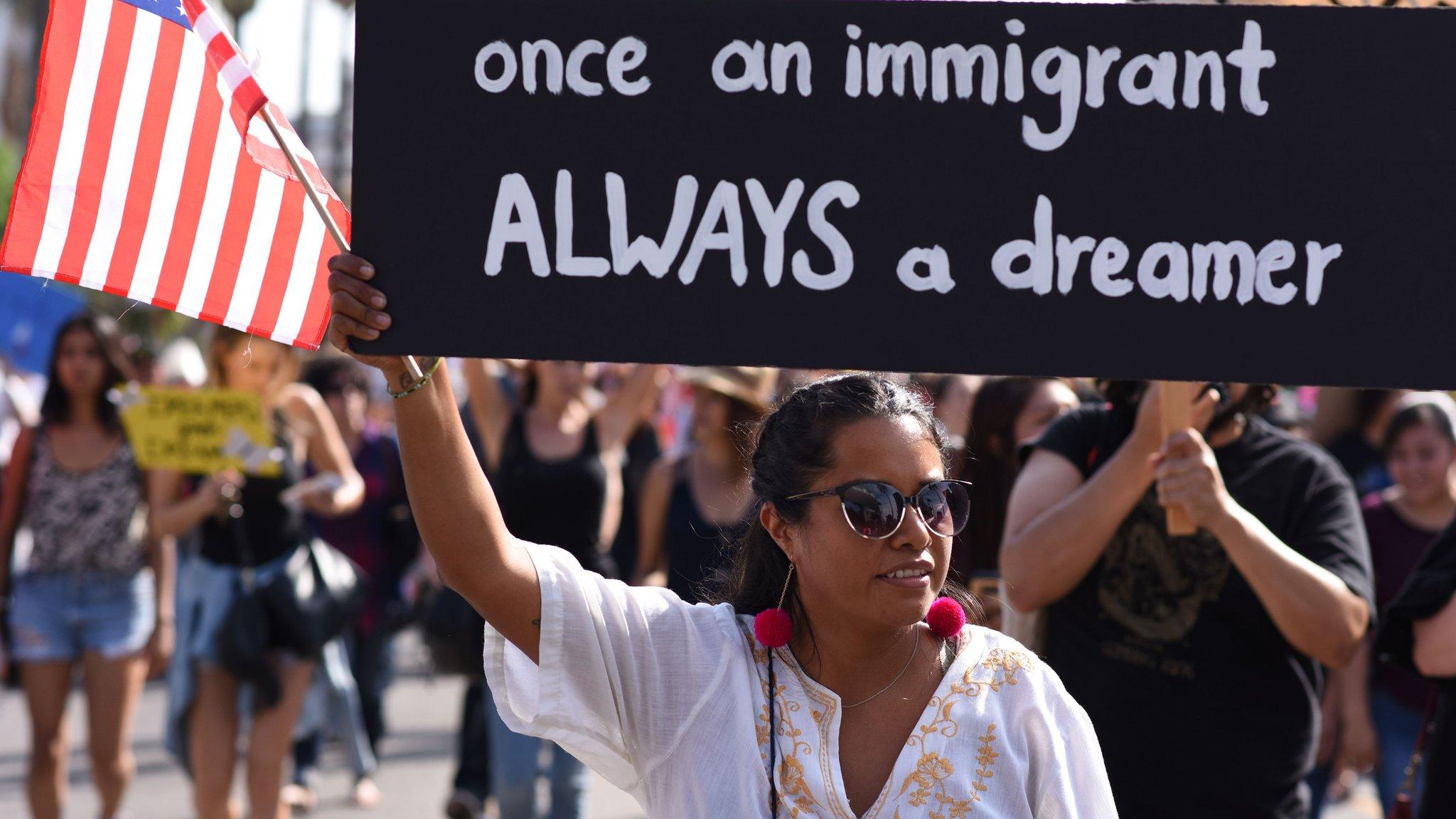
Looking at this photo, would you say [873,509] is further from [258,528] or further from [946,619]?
[258,528]

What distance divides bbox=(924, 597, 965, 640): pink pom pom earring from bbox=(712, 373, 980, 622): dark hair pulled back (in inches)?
8.3

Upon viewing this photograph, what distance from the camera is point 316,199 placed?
8.29ft

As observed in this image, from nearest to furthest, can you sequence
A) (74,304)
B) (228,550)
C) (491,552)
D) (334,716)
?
(491,552), (228,550), (334,716), (74,304)

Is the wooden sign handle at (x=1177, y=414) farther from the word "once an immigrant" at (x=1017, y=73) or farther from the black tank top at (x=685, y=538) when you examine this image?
the black tank top at (x=685, y=538)

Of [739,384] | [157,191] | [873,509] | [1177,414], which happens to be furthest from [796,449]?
[739,384]

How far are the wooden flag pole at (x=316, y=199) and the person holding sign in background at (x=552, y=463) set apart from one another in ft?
12.4

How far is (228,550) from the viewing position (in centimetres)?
655

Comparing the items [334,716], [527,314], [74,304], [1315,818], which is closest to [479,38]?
[527,314]

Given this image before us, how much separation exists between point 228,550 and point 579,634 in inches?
170

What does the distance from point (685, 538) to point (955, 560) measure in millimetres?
1396

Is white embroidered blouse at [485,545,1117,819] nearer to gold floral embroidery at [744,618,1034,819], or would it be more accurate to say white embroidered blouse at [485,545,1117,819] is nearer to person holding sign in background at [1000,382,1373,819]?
gold floral embroidery at [744,618,1034,819]

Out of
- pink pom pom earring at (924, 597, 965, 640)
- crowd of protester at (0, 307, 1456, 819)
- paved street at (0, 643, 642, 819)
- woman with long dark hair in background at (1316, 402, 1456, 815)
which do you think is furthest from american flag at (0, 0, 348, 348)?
paved street at (0, 643, 642, 819)

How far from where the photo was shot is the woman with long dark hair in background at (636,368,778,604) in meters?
6.35

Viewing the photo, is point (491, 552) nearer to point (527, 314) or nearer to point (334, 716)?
point (527, 314)
